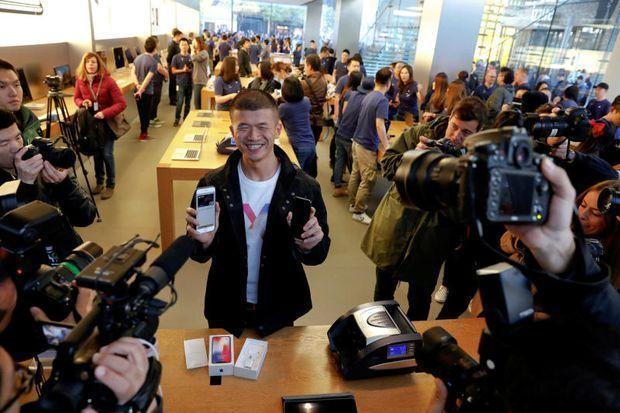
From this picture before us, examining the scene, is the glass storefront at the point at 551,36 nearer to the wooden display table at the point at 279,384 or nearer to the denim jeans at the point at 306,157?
the denim jeans at the point at 306,157

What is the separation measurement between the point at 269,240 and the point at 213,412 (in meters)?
0.66

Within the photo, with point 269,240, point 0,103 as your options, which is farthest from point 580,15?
point 0,103

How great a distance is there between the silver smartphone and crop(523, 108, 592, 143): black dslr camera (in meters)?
1.33

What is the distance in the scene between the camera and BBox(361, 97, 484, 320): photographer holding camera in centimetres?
204

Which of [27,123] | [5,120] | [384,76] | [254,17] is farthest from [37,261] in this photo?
[254,17]

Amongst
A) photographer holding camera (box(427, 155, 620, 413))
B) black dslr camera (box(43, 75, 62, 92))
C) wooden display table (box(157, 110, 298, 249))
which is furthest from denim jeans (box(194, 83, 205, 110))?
photographer holding camera (box(427, 155, 620, 413))

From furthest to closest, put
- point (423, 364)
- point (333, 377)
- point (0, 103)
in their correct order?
point (0, 103) → point (333, 377) → point (423, 364)

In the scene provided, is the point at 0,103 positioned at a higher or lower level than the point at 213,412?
higher

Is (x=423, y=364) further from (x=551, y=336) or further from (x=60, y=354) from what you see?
(x=60, y=354)

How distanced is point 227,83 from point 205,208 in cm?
399

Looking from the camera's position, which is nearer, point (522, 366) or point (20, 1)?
point (522, 366)

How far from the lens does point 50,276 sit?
92 centimetres

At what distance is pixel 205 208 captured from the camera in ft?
4.75

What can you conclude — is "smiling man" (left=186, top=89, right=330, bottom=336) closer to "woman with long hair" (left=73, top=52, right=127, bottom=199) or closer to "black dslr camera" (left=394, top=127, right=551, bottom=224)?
"black dslr camera" (left=394, top=127, right=551, bottom=224)
